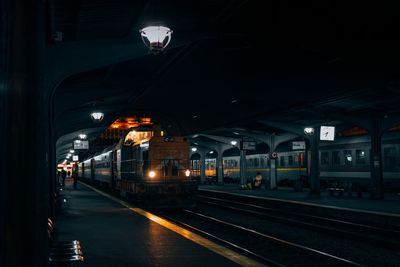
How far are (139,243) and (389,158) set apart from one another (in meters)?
20.6

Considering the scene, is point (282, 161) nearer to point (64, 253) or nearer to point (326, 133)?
A: point (326, 133)

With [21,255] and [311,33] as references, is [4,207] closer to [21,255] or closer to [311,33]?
[21,255]

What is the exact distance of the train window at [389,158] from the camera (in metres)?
27.6

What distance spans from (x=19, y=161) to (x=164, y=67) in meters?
13.5

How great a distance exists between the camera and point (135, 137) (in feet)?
81.6

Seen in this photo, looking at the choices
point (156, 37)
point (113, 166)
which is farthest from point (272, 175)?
point (156, 37)

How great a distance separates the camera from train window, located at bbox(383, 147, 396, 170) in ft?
90.6

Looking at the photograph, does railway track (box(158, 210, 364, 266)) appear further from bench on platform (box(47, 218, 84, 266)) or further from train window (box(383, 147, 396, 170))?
train window (box(383, 147, 396, 170))

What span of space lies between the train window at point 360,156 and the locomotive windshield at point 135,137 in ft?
41.3

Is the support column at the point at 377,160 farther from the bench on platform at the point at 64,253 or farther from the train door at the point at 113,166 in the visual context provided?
the bench on platform at the point at 64,253

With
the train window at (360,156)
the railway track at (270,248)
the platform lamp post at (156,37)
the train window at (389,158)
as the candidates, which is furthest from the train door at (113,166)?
the platform lamp post at (156,37)

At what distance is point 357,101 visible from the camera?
21.8 metres

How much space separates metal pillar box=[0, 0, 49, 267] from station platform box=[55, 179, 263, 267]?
181 inches

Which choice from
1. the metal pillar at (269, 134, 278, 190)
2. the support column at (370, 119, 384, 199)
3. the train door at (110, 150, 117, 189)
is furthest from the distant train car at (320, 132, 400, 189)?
the train door at (110, 150, 117, 189)
